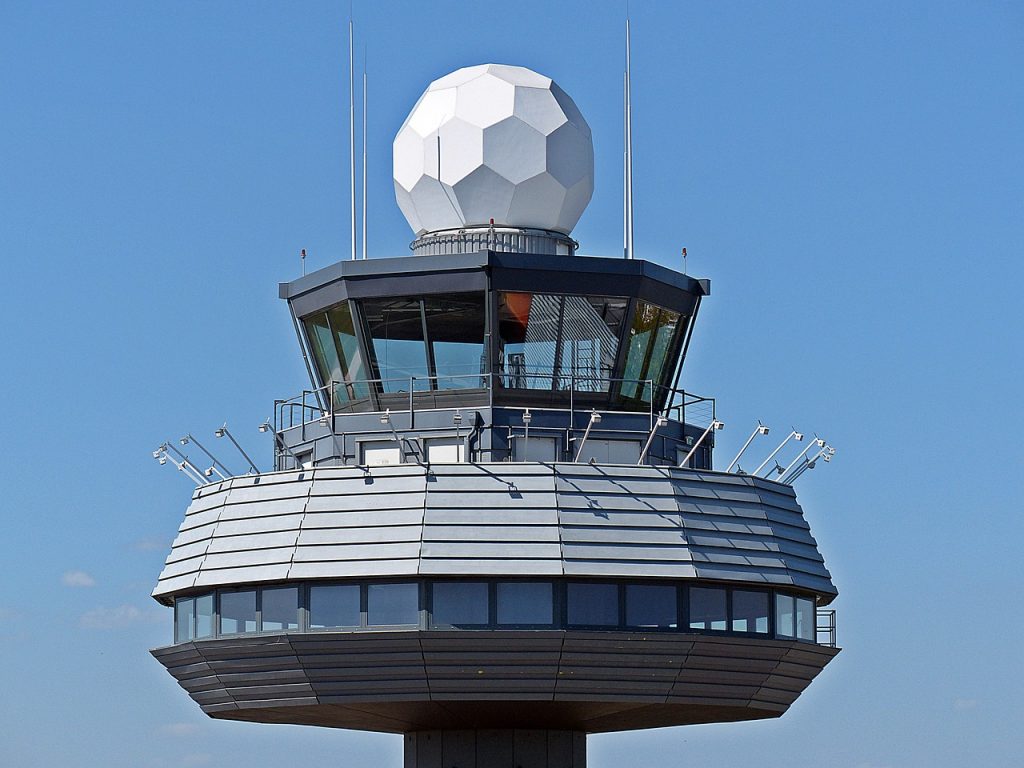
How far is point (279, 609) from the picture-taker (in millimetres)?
47500

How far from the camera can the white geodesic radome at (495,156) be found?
52.8 meters

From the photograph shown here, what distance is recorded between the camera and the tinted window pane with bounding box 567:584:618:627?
46719mm

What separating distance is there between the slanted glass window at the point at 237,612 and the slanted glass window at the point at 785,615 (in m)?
11.7

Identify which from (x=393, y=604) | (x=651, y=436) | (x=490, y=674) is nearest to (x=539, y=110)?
(x=651, y=436)

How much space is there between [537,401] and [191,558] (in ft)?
28.5

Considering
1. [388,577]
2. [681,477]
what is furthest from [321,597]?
[681,477]

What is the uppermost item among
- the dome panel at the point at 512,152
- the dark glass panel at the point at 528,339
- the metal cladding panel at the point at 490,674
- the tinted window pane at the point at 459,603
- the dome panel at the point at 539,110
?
the dome panel at the point at 539,110

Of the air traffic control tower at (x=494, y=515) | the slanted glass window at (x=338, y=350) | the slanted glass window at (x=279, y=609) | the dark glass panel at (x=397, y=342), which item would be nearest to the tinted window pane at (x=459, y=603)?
the air traffic control tower at (x=494, y=515)

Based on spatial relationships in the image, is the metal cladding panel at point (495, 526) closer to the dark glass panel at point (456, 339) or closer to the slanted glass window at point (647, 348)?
the dark glass panel at point (456, 339)

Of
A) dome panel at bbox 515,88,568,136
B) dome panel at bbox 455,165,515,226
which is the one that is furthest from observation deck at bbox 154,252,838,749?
dome panel at bbox 515,88,568,136

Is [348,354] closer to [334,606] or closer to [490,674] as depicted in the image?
[334,606]

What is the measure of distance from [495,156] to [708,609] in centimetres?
1238

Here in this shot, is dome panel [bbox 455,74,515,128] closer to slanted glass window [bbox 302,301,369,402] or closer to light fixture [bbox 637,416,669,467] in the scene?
slanted glass window [bbox 302,301,369,402]

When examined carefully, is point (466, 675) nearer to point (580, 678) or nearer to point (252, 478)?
point (580, 678)
